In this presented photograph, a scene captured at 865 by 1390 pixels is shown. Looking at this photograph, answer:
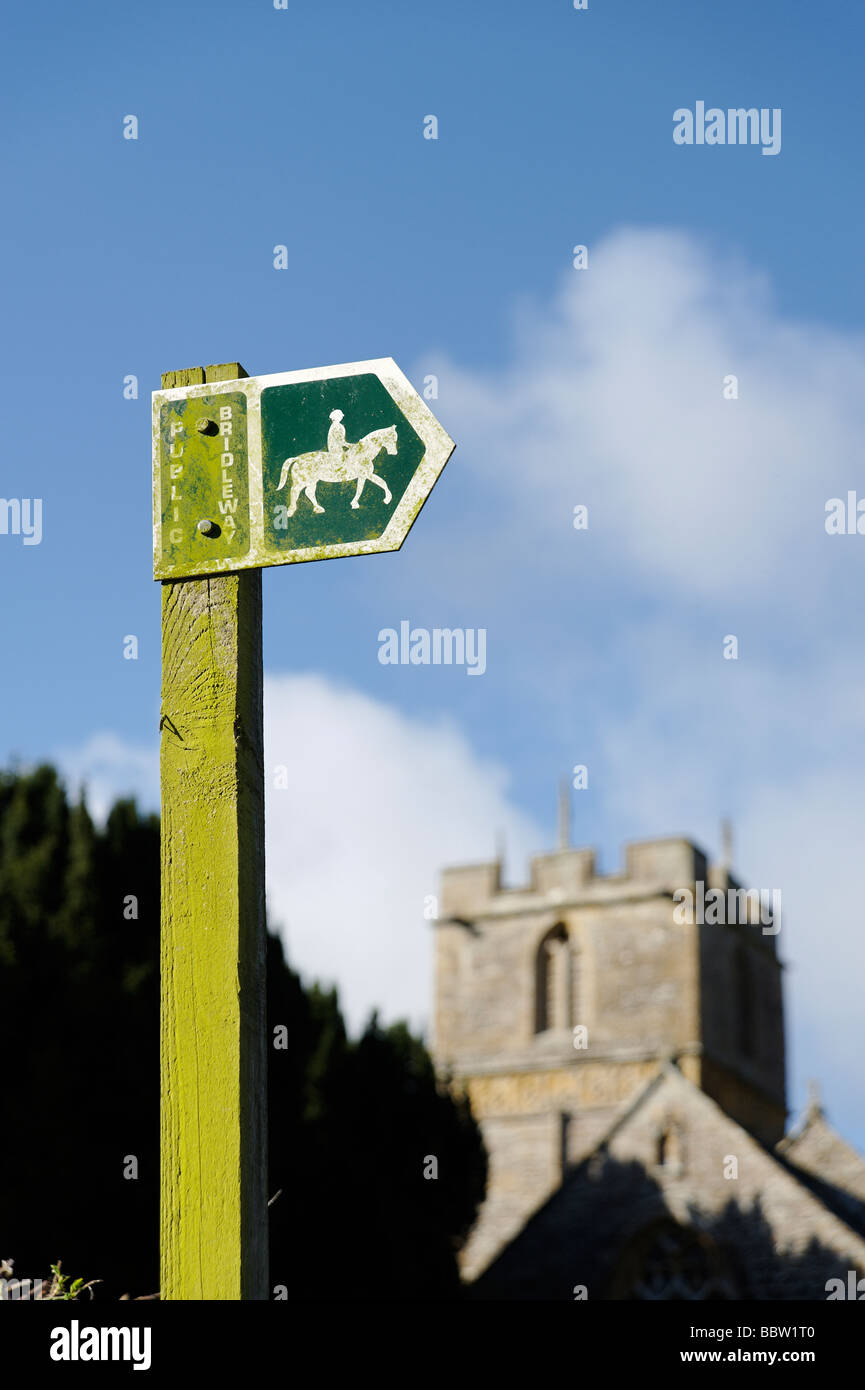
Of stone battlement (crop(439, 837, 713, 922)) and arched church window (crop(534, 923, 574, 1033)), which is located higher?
stone battlement (crop(439, 837, 713, 922))

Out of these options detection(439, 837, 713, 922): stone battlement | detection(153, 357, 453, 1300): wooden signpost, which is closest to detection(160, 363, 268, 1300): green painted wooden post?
detection(153, 357, 453, 1300): wooden signpost

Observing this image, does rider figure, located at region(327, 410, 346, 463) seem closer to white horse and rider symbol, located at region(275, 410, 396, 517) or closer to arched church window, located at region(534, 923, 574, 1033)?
white horse and rider symbol, located at region(275, 410, 396, 517)

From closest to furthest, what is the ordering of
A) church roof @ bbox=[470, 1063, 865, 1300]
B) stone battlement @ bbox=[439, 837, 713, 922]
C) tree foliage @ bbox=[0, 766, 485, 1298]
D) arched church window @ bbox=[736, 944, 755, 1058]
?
1. tree foliage @ bbox=[0, 766, 485, 1298]
2. church roof @ bbox=[470, 1063, 865, 1300]
3. stone battlement @ bbox=[439, 837, 713, 922]
4. arched church window @ bbox=[736, 944, 755, 1058]

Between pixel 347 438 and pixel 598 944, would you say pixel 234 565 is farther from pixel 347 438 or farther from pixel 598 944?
pixel 598 944

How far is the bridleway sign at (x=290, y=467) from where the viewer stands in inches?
131

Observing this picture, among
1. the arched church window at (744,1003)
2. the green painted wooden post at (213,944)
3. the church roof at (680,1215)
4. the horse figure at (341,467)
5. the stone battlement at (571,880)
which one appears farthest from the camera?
the arched church window at (744,1003)

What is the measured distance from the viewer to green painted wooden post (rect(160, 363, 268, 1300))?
9.77 feet

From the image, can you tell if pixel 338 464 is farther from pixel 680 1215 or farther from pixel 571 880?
pixel 571 880

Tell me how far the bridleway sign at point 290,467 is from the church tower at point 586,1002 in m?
36.3

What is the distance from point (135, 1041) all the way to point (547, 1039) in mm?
21964

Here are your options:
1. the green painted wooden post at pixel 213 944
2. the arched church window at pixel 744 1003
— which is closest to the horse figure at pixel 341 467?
the green painted wooden post at pixel 213 944

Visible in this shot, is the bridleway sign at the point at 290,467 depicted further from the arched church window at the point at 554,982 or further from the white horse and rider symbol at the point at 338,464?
the arched church window at the point at 554,982
